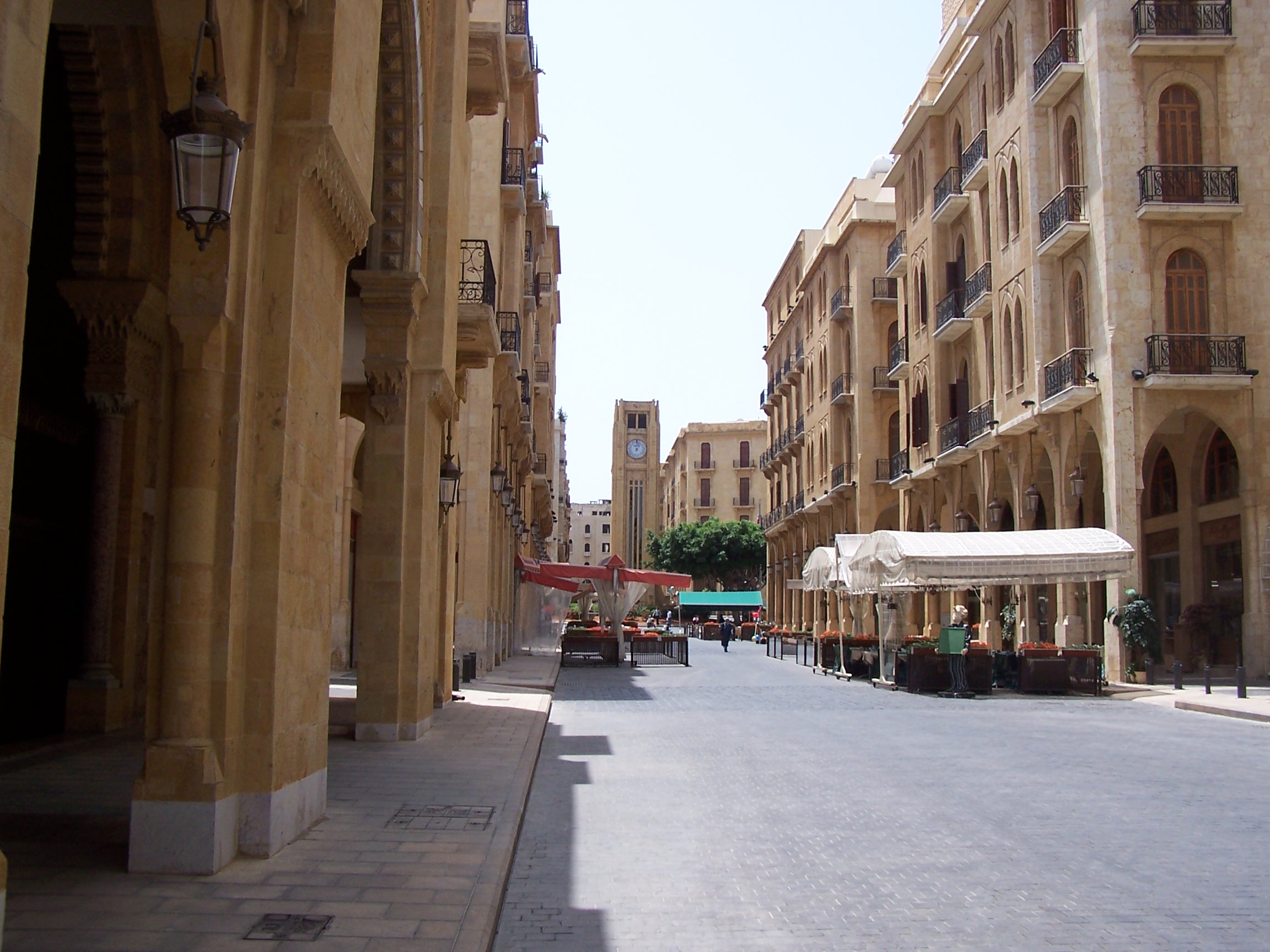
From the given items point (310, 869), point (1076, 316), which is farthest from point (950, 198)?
point (310, 869)

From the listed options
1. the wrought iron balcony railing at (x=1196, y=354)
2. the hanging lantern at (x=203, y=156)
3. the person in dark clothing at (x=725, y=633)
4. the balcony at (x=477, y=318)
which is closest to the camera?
the hanging lantern at (x=203, y=156)

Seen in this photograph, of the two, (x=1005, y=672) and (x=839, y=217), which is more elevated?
(x=839, y=217)

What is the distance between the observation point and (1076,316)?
2705cm

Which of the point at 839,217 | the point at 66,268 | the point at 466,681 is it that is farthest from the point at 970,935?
the point at 839,217

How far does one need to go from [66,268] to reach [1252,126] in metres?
24.3

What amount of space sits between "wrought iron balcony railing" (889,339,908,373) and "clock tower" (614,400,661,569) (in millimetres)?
86287

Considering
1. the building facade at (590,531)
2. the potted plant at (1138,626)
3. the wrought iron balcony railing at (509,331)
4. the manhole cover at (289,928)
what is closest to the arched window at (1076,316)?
the potted plant at (1138,626)

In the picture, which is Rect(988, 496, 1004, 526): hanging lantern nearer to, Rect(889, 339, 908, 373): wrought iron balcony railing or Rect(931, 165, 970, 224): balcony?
Rect(931, 165, 970, 224): balcony

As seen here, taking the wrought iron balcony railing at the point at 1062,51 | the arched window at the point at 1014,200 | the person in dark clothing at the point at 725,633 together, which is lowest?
the person in dark clothing at the point at 725,633

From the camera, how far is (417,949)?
189 inches

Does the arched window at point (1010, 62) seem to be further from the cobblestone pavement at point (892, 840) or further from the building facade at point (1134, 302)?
the cobblestone pavement at point (892, 840)

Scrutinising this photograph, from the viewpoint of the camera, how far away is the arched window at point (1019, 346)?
96.7 ft

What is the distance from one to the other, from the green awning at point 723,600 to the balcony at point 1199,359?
200 feet

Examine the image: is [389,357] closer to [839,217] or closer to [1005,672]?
[1005,672]
